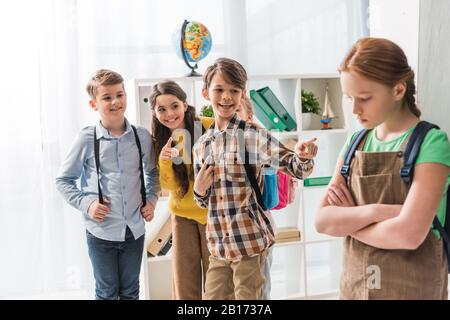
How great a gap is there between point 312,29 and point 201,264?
121 cm

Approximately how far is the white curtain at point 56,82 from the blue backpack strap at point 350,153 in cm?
120

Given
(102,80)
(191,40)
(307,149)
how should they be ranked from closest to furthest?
(307,149) → (102,80) → (191,40)

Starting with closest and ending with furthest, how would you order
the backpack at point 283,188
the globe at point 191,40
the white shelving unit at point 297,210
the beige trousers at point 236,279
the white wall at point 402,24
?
1. the white wall at point 402,24
2. the beige trousers at point 236,279
3. the backpack at point 283,188
4. the globe at point 191,40
5. the white shelving unit at point 297,210

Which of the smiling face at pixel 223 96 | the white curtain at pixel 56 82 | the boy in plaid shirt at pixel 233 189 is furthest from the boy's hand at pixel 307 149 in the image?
the white curtain at pixel 56 82

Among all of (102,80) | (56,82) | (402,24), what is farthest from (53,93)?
(402,24)

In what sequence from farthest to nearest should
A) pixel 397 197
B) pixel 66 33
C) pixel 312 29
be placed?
1. pixel 312 29
2. pixel 66 33
3. pixel 397 197

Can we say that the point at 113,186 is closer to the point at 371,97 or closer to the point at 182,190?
the point at 182,190

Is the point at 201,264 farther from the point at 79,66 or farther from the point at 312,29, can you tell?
the point at 312,29

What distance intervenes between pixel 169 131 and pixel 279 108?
0.52 metres

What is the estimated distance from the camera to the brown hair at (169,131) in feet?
4.75

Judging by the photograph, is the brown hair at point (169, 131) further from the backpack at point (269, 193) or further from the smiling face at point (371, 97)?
the smiling face at point (371, 97)

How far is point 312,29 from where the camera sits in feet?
7.55

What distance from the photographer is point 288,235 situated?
6.60 feet
